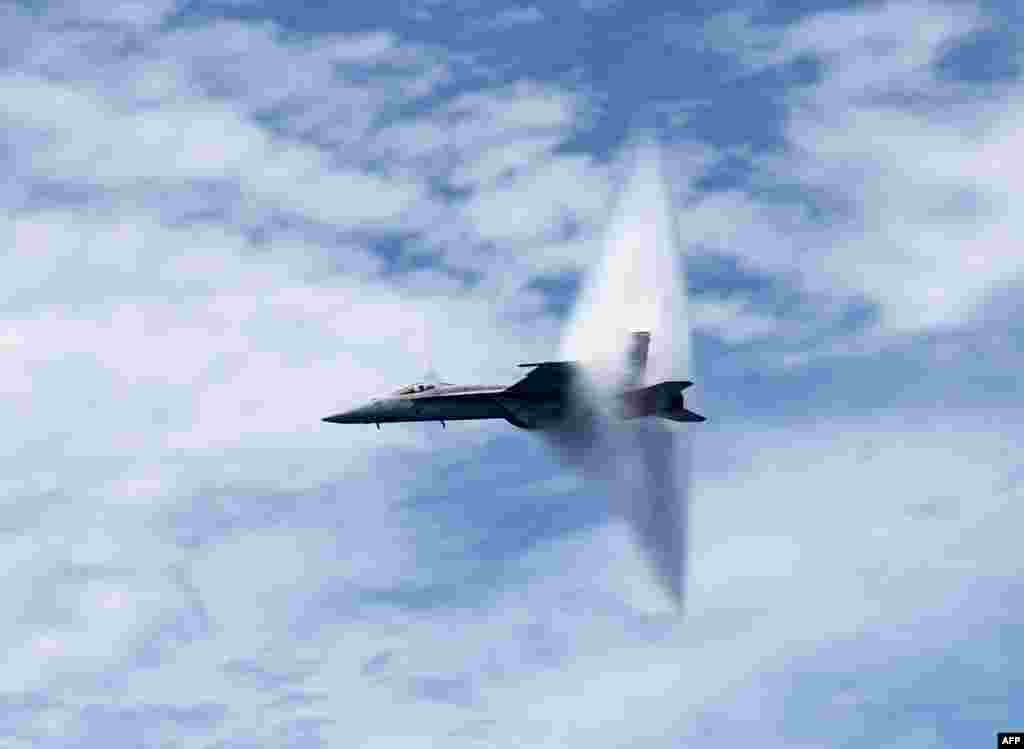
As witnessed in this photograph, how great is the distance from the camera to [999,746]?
14475cm

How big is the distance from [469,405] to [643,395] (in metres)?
15.7

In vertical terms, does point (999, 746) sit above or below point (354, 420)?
below

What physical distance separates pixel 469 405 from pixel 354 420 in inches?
425

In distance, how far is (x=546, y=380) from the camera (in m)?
155

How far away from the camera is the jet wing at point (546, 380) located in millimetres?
153750

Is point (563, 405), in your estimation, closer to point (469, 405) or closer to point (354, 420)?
point (469, 405)

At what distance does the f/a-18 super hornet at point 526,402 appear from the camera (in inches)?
6029

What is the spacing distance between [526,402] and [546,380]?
3140 millimetres

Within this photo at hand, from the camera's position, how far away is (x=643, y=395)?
502 feet

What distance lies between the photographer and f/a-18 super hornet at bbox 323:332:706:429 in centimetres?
15312

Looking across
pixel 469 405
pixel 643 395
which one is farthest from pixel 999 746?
pixel 469 405

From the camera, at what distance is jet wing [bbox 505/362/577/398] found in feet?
504

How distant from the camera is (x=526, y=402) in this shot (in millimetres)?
157500

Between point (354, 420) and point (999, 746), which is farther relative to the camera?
point (354, 420)
